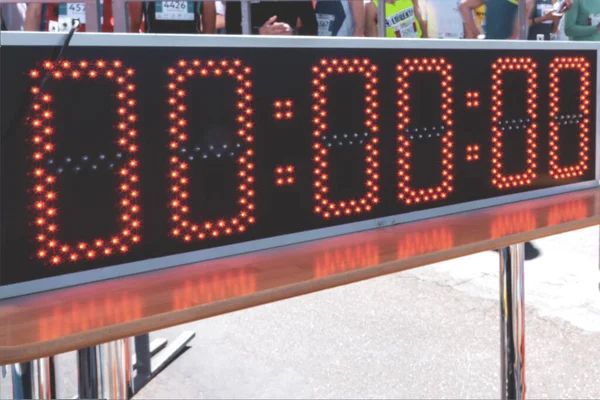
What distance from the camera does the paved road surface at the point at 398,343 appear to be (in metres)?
2.99

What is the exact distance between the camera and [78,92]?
4.45ft

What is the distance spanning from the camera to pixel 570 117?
222 cm

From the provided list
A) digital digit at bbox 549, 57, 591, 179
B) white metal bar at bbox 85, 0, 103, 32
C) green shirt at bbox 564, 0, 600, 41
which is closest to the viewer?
digital digit at bbox 549, 57, 591, 179

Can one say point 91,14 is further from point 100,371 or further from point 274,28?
point 274,28

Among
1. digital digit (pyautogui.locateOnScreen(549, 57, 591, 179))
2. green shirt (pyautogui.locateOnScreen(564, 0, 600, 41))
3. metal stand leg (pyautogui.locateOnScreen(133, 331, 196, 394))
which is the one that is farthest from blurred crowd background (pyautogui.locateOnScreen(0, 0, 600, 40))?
digital digit (pyautogui.locateOnScreen(549, 57, 591, 179))

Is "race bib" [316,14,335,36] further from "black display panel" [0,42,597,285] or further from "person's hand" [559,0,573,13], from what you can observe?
"black display panel" [0,42,597,285]

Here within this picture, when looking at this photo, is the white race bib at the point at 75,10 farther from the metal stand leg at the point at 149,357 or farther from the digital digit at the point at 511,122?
the digital digit at the point at 511,122

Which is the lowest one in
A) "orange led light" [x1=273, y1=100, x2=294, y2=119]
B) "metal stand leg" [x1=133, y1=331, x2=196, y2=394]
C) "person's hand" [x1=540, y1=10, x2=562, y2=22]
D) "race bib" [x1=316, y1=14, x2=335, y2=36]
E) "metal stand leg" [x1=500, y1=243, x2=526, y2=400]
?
"metal stand leg" [x1=133, y1=331, x2=196, y2=394]

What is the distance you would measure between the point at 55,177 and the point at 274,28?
3.03 metres

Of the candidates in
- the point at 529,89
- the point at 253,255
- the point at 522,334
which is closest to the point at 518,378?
the point at 522,334

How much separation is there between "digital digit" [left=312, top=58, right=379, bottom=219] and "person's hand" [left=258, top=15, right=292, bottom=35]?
8.14ft

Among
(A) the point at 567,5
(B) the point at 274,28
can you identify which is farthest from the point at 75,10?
(A) the point at 567,5

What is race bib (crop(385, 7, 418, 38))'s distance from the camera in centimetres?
478

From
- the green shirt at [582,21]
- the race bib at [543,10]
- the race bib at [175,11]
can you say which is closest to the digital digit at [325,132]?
the race bib at [175,11]
